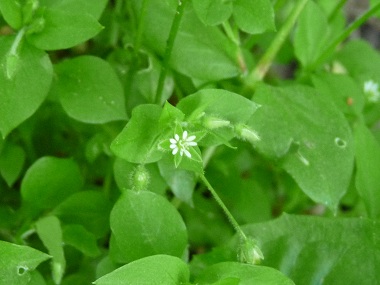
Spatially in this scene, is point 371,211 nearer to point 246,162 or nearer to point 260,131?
point 260,131

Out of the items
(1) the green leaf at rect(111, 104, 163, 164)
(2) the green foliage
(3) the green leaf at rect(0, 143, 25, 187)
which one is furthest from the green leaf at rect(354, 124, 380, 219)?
(3) the green leaf at rect(0, 143, 25, 187)

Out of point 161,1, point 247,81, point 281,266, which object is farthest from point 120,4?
point 281,266

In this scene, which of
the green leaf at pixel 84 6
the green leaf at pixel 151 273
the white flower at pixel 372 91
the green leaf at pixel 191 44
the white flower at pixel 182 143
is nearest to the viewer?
the green leaf at pixel 151 273

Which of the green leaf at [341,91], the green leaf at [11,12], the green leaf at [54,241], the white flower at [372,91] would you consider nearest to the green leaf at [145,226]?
the green leaf at [54,241]

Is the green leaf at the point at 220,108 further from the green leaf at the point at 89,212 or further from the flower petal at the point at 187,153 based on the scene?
the green leaf at the point at 89,212

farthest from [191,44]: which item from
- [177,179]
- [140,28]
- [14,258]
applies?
[14,258]

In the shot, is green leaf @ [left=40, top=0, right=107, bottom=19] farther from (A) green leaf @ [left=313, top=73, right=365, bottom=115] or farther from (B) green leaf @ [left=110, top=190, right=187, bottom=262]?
(A) green leaf @ [left=313, top=73, right=365, bottom=115]

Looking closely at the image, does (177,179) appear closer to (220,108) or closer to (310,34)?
(220,108)
